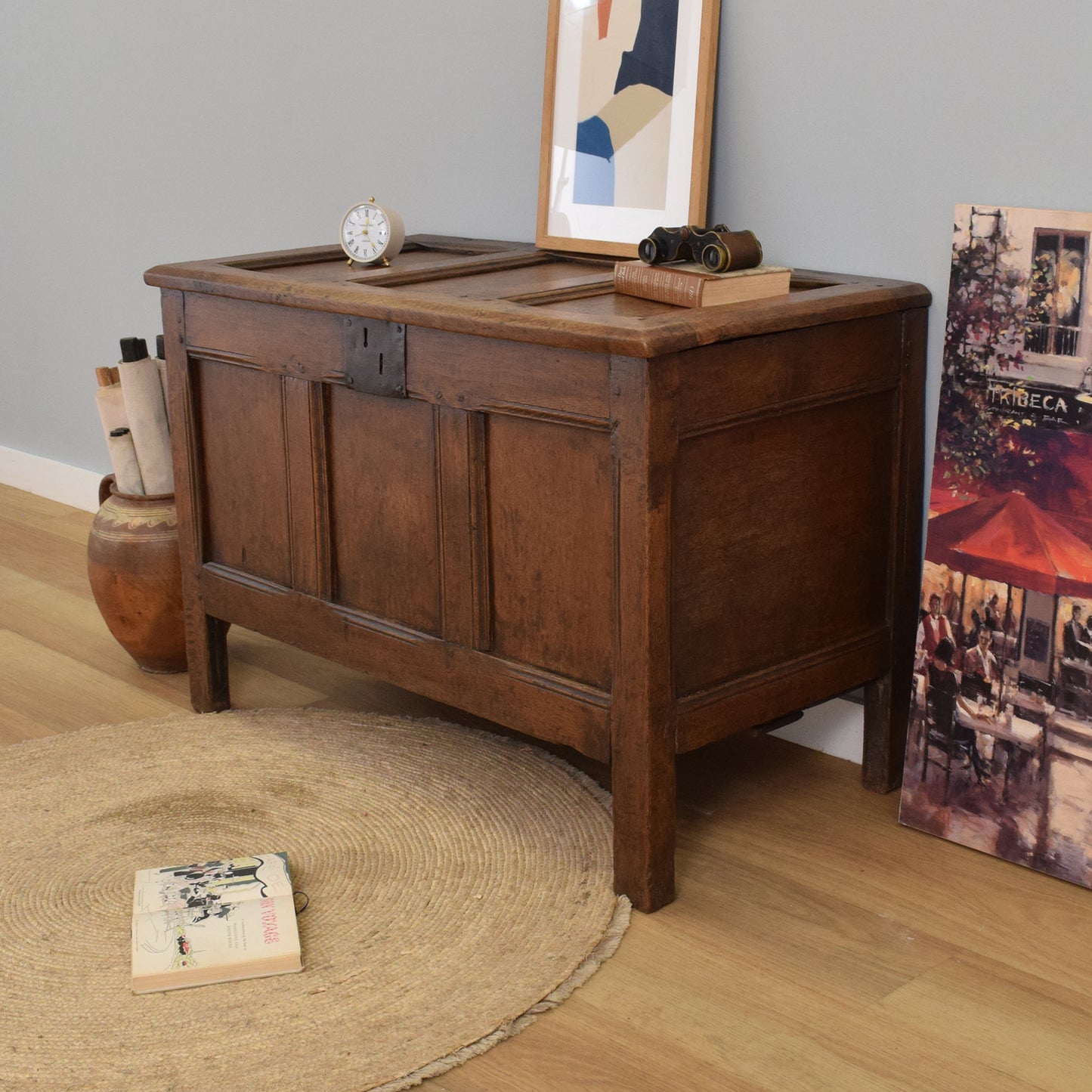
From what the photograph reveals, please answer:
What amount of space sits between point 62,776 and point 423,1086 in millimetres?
1055

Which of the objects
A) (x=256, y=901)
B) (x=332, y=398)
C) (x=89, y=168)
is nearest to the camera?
(x=256, y=901)

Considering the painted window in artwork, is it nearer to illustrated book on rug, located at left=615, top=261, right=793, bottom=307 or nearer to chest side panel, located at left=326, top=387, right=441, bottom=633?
illustrated book on rug, located at left=615, top=261, right=793, bottom=307

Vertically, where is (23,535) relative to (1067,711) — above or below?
below

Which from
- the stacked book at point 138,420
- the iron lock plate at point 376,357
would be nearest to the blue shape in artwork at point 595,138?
the iron lock plate at point 376,357

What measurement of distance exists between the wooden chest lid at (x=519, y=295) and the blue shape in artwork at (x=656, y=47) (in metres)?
0.32

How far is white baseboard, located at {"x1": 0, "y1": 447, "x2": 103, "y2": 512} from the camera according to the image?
13.1 feet

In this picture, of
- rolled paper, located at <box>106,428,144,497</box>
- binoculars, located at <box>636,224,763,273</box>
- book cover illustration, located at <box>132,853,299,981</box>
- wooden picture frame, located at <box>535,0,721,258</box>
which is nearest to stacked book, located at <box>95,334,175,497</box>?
rolled paper, located at <box>106,428,144,497</box>

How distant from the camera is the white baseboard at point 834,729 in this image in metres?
2.45

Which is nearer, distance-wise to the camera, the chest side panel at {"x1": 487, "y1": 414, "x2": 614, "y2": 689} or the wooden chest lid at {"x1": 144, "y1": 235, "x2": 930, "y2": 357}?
the wooden chest lid at {"x1": 144, "y1": 235, "x2": 930, "y2": 357}

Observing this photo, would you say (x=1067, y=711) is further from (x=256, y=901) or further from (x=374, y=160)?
(x=374, y=160)

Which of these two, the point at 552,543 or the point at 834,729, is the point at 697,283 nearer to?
the point at 552,543

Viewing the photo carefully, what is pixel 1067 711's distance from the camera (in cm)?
204

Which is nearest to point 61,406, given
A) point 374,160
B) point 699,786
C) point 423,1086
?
point 374,160

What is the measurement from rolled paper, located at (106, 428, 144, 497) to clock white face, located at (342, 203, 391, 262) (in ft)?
2.09
